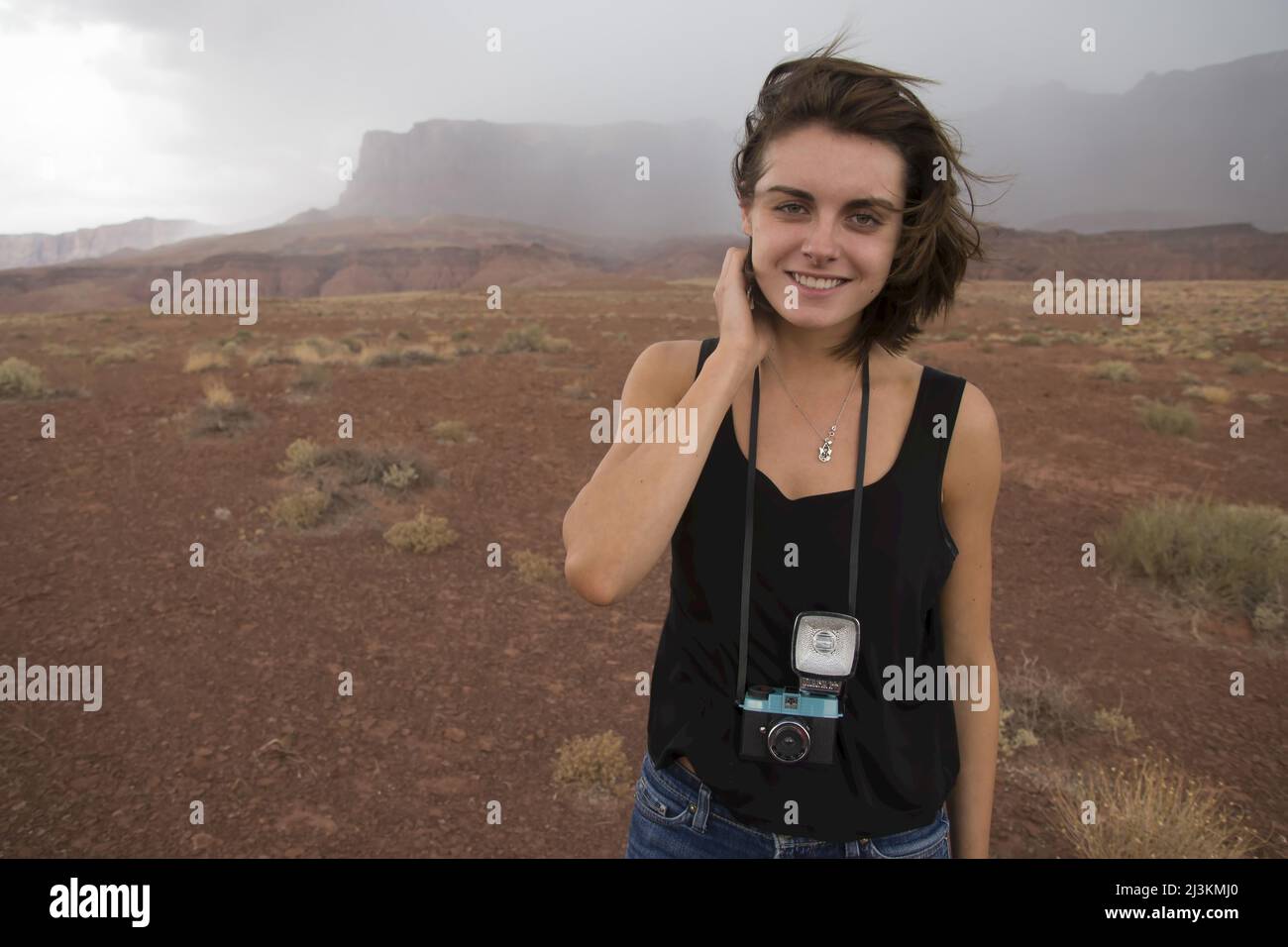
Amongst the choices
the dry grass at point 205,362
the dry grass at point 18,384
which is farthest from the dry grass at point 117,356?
the dry grass at point 18,384

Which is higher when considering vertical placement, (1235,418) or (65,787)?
(1235,418)

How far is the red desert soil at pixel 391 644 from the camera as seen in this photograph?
3785mm

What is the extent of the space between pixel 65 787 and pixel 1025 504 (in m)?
8.22

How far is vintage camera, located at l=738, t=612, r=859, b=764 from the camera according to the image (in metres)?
1.27

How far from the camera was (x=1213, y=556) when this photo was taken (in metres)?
6.34

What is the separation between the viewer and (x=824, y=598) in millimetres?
1310

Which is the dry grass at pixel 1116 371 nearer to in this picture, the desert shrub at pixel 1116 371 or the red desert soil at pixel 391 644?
the desert shrub at pixel 1116 371

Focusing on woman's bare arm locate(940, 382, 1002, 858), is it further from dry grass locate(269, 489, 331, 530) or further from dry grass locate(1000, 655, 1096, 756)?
dry grass locate(269, 489, 331, 530)

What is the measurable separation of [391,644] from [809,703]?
177 inches

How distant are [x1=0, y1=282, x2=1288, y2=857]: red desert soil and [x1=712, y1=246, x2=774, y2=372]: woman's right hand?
3.02 metres
